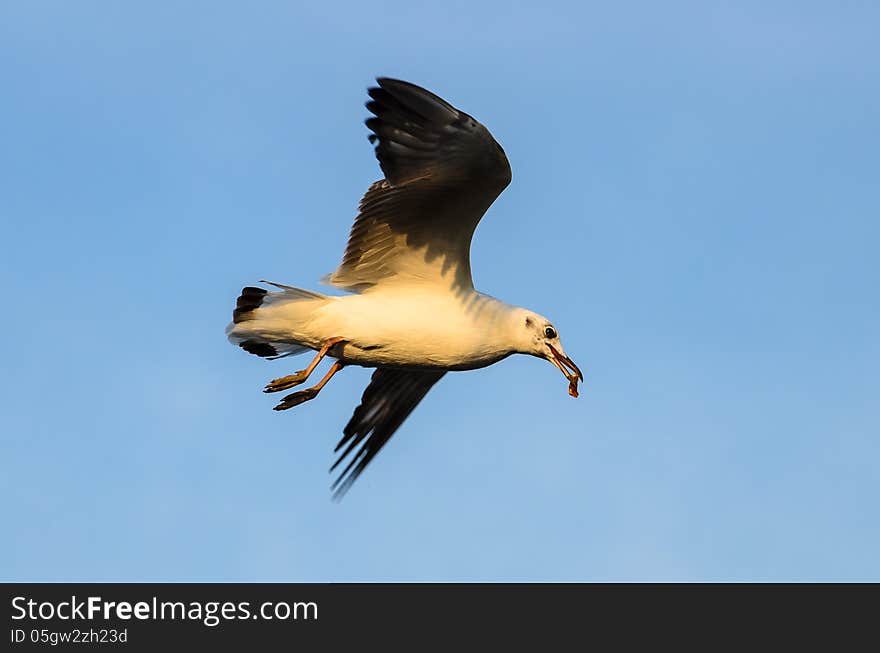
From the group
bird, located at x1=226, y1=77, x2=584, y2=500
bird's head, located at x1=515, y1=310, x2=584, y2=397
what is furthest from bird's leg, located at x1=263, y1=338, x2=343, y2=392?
bird's head, located at x1=515, y1=310, x2=584, y2=397

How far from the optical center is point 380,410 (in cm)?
1582

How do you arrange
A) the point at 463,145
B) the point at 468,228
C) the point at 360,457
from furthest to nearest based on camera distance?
the point at 360,457 → the point at 468,228 → the point at 463,145

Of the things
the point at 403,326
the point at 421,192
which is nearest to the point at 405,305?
the point at 403,326

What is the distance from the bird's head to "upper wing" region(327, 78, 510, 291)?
61 centimetres

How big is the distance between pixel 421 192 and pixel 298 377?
1940mm

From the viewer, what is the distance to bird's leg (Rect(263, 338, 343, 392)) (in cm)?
1361

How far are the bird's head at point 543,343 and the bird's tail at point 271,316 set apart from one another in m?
1.75

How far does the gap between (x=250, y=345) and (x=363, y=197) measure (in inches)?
70.5

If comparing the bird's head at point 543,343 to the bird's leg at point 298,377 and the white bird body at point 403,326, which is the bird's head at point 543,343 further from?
the bird's leg at point 298,377

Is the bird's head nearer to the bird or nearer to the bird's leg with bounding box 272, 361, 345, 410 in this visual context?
the bird

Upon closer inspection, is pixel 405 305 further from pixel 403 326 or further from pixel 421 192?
pixel 421 192
